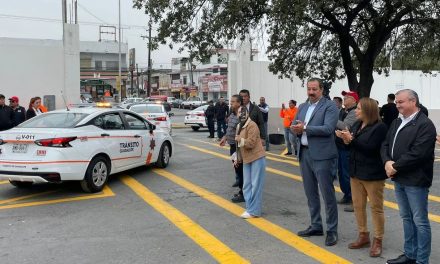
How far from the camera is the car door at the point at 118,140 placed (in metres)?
8.63

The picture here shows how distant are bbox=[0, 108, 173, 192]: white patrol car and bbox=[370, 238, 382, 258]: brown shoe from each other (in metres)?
5.04

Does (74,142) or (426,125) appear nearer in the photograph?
(426,125)

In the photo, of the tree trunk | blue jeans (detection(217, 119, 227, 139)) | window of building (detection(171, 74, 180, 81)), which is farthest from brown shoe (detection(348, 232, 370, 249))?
window of building (detection(171, 74, 180, 81))

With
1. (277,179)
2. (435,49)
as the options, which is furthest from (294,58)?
(277,179)

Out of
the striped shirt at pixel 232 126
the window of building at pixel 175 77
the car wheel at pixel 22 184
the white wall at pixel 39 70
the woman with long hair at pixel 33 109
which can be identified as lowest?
the car wheel at pixel 22 184

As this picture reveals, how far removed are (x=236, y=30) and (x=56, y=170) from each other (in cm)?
904

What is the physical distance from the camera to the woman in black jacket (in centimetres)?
488

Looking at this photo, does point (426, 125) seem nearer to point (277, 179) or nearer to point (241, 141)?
point (241, 141)

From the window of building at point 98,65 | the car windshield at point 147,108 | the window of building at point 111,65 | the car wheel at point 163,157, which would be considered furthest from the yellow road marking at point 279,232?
the window of building at point 111,65

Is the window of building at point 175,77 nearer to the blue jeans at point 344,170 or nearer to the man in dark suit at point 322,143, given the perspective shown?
the blue jeans at point 344,170

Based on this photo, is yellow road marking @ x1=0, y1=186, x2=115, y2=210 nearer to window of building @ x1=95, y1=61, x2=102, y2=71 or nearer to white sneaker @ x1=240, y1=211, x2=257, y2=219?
A: white sneaker @ x1=240, y1=211, x2=257, y2=219

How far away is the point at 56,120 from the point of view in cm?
835

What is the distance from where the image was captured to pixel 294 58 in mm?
17672

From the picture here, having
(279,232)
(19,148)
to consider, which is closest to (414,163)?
(279,232)
